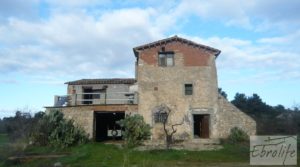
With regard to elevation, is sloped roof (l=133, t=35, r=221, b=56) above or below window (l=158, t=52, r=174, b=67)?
above

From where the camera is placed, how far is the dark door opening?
35906 mm

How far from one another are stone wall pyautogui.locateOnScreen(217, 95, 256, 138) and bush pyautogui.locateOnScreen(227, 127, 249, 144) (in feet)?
1.62

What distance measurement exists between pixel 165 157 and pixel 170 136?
22.0ft

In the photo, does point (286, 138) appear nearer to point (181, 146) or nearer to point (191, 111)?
point (181, 146)

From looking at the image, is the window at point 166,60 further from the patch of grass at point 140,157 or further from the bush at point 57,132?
the patch of grass at point 140,157

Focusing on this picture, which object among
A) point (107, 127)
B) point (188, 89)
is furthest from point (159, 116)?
point (107, 127)

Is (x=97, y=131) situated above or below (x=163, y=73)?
below

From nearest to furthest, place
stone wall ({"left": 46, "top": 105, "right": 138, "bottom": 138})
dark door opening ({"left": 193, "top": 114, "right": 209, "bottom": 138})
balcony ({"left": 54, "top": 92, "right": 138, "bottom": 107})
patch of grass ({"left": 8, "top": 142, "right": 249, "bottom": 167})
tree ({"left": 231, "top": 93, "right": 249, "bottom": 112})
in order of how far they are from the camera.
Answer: patch of grass ({"left": 8, "top": 142, "right": 249, "bottom": 167}), stone wall ({"left": 46, "top": 105, "right": 138, "bottom": 138}), dark door opening ({"left": 193, "top": 114, "right": 209, "bottom": 138}), balcony ({"left": 54, "top": 92, "right": 138, "bottom": 107}), tree ({"left": 231, "top": 93, "right": 249, "bottom": 112})

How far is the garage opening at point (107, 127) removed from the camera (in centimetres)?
3875

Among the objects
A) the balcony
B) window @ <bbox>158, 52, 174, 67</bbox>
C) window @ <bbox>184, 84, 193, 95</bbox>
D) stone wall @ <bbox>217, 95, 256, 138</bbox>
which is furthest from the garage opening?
stone wall @ <bbox>217, 95, 256, 138</bbox>

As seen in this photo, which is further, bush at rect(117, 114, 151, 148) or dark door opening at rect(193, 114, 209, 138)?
dark door opening at rect(193, 114, 209, 138)

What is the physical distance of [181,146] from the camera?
31203mm

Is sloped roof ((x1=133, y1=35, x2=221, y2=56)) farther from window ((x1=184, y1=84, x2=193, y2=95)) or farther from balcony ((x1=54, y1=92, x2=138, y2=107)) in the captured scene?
balcony ((x1=54, y1=92, x2=138, y2=107))

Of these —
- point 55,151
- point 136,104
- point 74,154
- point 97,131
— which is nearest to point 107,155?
point 74,154
